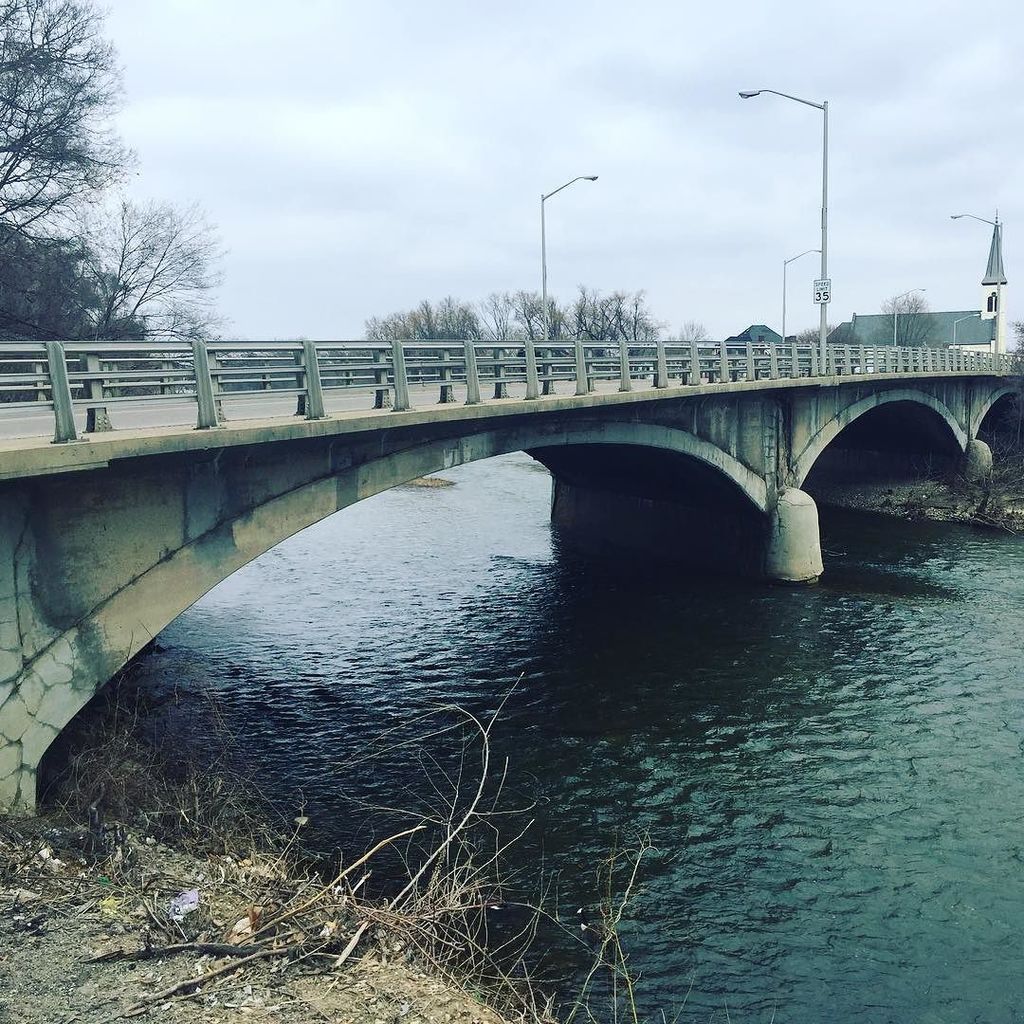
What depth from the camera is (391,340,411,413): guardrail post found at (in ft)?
45.1

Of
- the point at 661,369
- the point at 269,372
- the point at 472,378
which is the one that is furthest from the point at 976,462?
the point at 269,372

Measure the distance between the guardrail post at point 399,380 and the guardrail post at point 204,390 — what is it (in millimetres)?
3434

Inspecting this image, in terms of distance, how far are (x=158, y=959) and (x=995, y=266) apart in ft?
351

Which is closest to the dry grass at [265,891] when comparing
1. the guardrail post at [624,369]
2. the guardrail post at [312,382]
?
the guardrail post at [312,382]

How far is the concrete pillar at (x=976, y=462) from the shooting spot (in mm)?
40844

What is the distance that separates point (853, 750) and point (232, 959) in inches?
427

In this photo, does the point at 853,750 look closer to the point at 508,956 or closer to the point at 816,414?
the point at 508,956

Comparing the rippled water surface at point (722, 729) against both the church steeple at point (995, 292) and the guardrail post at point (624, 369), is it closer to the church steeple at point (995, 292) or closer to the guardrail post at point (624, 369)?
the guardrail post at point (624, 369)

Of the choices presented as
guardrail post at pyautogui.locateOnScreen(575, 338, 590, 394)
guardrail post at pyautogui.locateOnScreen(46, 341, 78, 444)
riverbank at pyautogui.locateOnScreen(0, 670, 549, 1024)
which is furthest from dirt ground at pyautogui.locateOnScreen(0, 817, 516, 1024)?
guardrail post at pyautogui.locateOnScreen(575, 338, 590, 394)

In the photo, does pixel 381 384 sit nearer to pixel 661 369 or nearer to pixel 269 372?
pixel 269 372

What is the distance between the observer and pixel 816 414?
93.8ft

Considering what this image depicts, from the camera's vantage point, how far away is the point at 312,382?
40.1 feet

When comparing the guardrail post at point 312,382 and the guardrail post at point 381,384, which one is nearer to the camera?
the guardrail post at point 312,382

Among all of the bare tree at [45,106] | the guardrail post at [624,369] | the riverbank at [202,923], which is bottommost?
the riverbank at [202,923]
